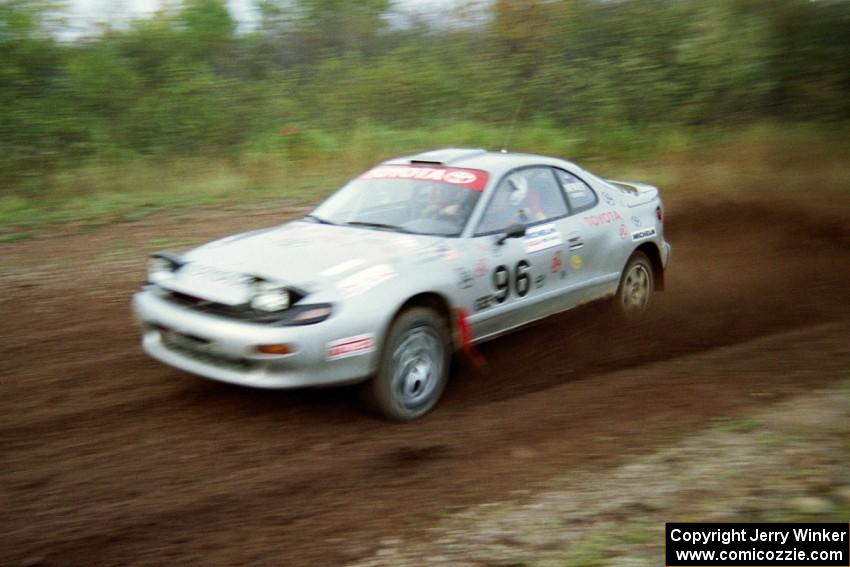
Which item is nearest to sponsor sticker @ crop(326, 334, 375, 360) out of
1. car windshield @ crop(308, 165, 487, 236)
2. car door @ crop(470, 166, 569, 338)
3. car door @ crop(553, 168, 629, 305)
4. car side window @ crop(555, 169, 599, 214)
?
car door @ crop(470, 166, 569, 338)

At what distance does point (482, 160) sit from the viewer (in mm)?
6488

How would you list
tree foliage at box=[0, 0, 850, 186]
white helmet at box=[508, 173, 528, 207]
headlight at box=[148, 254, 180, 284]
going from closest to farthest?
headlight at box=[148, 254, 180, 284] < white helmet at box=[508, 173, 528, 207] < tree foliage at box=[0, 0, 850, 186]

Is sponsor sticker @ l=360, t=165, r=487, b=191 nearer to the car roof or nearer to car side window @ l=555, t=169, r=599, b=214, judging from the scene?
the car roof

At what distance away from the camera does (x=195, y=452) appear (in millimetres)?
4672

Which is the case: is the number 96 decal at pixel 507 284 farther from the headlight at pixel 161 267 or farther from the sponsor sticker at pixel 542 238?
the headlight at pixel 161 267

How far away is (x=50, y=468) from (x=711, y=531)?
332 centimetres

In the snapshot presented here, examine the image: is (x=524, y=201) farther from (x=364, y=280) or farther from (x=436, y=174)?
(x=364, y=280)

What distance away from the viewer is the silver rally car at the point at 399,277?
479cm

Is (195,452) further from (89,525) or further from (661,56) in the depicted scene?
(661,56)

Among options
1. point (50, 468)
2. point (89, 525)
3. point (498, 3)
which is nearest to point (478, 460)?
point (89, 525)

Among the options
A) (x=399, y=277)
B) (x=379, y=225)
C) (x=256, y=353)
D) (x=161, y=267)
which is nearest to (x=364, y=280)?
(x=399, y=277)

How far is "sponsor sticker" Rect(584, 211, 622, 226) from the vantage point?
6797mm

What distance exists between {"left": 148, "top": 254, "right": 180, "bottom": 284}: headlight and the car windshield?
1305 millimetres

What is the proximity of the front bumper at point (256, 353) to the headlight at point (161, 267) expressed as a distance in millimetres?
371
